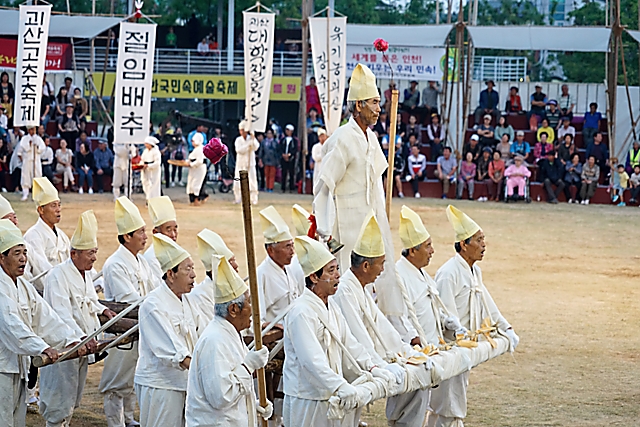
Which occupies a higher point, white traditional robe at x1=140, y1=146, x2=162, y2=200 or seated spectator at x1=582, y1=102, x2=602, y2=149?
seated spectator at x1=582, y1=102, x2=602, y2=149

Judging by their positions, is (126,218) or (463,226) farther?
(126,218)

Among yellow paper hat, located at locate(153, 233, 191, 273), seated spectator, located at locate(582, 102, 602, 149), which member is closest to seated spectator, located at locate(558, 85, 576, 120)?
seated spectator, located at locate(582, 102, 602, 149)

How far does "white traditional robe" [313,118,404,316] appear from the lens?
7398 mm

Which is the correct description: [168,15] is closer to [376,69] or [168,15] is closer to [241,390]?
[376,69]

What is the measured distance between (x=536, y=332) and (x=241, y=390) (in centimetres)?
598

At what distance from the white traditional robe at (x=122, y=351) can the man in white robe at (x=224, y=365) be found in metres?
2.24

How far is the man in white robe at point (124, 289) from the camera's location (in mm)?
7422

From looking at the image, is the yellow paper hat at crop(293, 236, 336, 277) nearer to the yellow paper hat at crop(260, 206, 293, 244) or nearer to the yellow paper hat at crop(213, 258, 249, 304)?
the yellow paper hat at crop(213, 258, 249, 304)

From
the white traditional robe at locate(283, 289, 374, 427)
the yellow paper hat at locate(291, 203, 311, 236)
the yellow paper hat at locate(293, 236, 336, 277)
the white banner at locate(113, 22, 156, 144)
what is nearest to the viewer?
the white traditional robe at locate(283, 289, 374, 427)

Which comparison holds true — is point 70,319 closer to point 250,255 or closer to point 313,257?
point 313,257

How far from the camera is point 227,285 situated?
17.1ft

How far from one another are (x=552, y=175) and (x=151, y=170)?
8761 mm

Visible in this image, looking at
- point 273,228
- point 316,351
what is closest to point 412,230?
point 273,228

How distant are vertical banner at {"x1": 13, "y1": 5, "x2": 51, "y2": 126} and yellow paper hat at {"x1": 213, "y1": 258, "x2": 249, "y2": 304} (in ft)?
49.2
